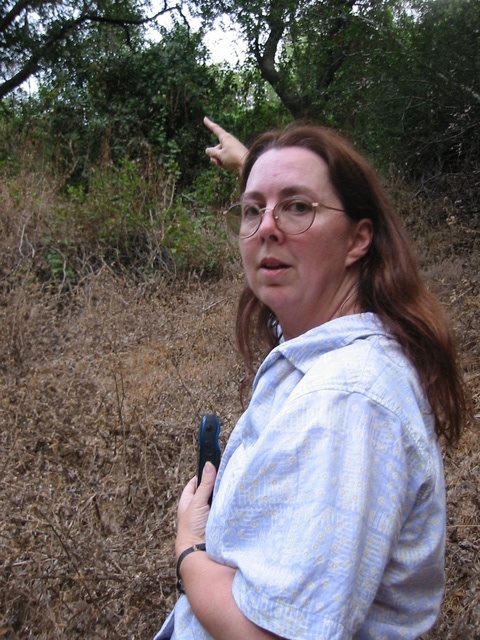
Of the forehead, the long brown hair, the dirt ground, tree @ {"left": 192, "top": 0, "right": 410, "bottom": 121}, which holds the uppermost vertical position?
tree @ {"left": 192, "top": 0, "right": 410, "bottom": 121}

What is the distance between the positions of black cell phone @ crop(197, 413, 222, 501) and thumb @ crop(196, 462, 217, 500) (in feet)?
0.15

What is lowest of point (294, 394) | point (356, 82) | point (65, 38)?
point (294, 394)

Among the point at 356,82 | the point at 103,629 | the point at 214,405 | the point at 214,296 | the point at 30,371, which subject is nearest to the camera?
the point at 103,629

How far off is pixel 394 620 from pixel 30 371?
147 inches

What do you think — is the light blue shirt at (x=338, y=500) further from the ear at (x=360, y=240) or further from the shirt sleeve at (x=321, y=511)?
the ear at (x=360, y=240)

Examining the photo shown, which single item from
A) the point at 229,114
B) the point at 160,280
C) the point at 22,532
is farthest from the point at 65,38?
the point at 22,532

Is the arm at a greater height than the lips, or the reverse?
the lips

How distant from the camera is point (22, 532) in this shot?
110 inches

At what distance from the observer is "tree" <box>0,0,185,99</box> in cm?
1021

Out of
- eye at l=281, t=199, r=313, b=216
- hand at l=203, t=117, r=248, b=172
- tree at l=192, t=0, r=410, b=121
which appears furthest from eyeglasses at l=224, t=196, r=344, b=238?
tree at l=192, t=0, r=410, b=121

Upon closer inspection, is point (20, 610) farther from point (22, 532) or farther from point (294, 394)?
point (294, 394)

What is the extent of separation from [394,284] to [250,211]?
0.36m

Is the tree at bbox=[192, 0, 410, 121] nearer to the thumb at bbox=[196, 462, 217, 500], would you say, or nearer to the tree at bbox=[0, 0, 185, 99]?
the tree at bbox=[0, 0, 185, 99]

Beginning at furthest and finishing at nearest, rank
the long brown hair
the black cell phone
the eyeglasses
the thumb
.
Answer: the black cell phone < the thumb < the eyeglasses < the long brown hair
